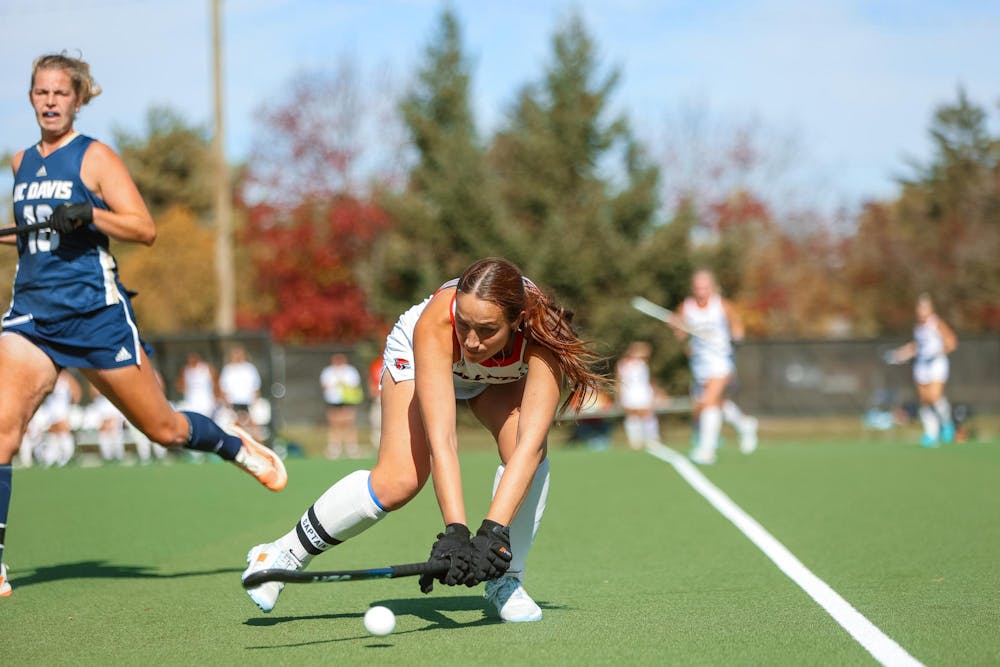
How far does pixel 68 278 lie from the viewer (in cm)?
587

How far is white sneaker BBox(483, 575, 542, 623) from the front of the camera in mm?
5066

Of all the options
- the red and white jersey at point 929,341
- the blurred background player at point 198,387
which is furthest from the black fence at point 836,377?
the red and white jersey at point 929,341

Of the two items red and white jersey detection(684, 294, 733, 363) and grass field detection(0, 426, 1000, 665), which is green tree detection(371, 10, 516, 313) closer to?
red and white jersey detection(684, 294, 733, 363)

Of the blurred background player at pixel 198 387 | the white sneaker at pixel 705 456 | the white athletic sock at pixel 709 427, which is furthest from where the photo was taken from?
the blurred background player at pixel 198 387

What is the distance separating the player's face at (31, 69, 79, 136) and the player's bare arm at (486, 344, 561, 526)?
2.76 m

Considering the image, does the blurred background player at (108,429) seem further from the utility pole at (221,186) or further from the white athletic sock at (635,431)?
the white athletic sock at (635,431)

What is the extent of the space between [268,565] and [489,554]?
1157mm

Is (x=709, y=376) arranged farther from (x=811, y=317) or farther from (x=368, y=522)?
(x=811, y=317)

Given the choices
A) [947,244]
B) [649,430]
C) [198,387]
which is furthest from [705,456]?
[947,244]

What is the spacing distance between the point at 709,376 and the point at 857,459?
6.62 ft

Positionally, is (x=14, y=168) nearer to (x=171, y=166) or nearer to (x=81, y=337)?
(x=81, y=337)

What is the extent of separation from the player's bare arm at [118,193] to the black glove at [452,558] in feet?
8.20

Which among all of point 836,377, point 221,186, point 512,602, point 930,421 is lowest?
point 836,377

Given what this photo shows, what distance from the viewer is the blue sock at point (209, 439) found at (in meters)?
6.30
